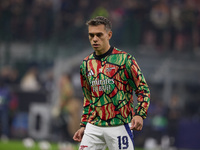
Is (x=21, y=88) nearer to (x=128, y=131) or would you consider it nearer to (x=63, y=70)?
(x=63, y=70)

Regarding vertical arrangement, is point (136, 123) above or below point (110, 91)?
below

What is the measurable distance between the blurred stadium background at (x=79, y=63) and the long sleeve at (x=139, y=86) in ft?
32.3

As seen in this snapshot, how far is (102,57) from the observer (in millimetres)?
5379

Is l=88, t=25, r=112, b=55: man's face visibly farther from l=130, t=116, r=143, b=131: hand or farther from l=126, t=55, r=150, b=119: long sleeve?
l=130, t=116, r=143, b=131: hand

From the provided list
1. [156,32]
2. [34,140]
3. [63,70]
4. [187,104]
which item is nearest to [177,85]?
[187,104]

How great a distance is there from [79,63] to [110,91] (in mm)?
10713

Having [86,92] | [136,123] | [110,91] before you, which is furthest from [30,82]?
[136,123]

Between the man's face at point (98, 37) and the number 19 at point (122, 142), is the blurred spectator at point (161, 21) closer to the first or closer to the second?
the man's face at point (98, 37)

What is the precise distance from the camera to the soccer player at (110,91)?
5262mm

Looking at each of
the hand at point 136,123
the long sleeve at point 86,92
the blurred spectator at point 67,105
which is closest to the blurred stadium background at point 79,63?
the blurred spectator at point 67,105

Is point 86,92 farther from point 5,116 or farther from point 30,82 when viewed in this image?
point 5,116

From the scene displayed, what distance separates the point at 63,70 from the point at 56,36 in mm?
1236

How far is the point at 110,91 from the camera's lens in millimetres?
5293

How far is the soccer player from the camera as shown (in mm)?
5262
